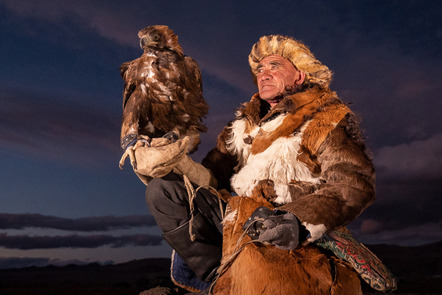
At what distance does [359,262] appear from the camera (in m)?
1.85

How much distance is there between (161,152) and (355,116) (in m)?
0.94

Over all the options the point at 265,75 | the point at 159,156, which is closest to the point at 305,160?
the point at 265,75

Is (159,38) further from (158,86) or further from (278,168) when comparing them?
(278,168)

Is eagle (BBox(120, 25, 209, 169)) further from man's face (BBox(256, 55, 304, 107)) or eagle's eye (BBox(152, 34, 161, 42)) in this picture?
man's face (BBox(256, 55, 304, 107))

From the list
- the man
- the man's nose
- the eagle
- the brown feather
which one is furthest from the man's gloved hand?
the man's nose

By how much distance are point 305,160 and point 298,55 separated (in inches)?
25.0

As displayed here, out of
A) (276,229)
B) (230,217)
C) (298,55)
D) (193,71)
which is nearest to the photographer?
(276,229)

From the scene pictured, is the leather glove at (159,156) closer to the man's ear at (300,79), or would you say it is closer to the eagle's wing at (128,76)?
the eagle's wing at (128,76)

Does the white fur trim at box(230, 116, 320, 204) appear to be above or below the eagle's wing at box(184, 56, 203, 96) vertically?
below

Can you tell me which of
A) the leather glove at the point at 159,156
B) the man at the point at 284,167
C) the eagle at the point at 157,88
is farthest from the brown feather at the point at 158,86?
the man at the point at 284,167

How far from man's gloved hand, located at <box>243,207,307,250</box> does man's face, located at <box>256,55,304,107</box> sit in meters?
0.80

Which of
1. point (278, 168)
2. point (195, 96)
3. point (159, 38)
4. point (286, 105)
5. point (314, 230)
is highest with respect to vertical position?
point (159, 38)

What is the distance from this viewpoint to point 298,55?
2404 millimetres

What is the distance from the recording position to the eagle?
218cm
